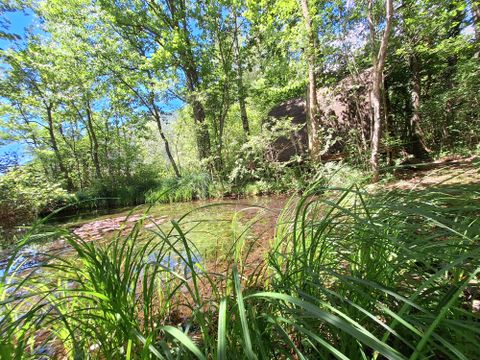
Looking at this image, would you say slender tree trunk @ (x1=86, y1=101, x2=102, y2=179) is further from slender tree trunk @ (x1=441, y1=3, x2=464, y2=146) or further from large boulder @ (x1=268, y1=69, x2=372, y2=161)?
slender tree trunk @ (x1=441, y1=3, x2=464, y2=146)

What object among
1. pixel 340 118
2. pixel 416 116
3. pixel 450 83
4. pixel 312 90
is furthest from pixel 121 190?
pixel 450 83

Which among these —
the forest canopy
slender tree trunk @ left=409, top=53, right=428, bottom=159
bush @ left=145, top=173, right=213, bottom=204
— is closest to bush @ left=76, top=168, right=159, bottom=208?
the forest canopy

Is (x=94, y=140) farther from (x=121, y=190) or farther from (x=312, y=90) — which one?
(x=312, y=90)

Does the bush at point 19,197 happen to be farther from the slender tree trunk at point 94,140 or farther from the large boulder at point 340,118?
the slender tree trunk at point 94,140

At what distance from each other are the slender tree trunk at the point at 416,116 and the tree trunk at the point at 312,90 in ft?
8.26

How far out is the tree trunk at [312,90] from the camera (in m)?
5.24

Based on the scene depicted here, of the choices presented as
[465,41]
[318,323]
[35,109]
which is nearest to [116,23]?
[35,109]

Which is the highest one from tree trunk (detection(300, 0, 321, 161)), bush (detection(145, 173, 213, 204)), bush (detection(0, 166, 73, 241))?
tree trunk (detection(300, 0, 321, 161))

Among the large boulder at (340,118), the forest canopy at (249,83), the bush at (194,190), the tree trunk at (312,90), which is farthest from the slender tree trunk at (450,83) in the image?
the bush at (194,190)

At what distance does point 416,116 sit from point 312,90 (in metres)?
2.91

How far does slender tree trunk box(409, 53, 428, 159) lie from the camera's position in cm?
622

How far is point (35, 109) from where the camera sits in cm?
1311

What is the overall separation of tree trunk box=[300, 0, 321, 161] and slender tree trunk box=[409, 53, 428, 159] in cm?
252

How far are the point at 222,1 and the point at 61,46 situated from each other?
6849 mm
